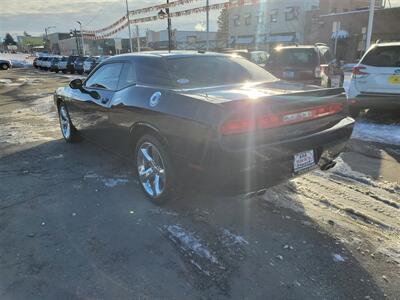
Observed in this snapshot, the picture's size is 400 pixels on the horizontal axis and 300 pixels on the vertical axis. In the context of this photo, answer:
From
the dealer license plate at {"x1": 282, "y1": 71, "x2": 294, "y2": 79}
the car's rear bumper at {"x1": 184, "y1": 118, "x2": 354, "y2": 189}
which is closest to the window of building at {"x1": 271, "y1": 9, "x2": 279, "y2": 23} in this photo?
the dealer license plate at {"x1": 282, "y1": 71, "x2": 294, "y2": 79}

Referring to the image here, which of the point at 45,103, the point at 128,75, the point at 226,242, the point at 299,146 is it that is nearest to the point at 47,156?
the point at 128,75

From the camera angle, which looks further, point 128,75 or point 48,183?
point 48,183

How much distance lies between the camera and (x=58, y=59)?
117ft

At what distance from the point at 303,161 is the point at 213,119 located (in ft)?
3.30

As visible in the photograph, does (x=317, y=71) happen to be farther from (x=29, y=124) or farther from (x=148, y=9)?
(x=148, y=9)

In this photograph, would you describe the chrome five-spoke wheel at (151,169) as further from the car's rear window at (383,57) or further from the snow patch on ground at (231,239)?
the car's rear window at (383,57)

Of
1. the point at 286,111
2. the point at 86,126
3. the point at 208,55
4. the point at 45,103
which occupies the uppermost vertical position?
the point at 208,55

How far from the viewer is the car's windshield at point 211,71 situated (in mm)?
3842

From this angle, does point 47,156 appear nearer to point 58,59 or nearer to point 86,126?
point 86,126

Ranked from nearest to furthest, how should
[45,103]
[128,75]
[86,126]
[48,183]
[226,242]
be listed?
1. [226,242]
2. [128,75]
3. [48,183]
4. [86,126]
5. [45,103]

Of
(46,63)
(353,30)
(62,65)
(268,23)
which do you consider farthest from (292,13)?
(46,63)

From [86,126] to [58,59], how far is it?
111 ft

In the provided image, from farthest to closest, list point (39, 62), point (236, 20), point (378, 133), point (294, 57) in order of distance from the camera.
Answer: point (236, 20)
point (39, 62)
point (294, 57)
point (378, 133)

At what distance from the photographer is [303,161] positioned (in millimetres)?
3318
